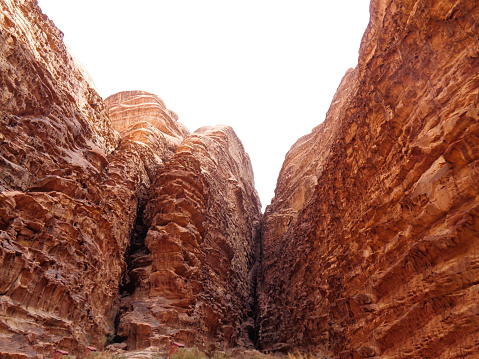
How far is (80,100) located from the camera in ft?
66.2

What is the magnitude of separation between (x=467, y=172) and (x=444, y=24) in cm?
381

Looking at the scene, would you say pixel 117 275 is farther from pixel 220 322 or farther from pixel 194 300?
pixel 220 322

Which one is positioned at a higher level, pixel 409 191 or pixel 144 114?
pixel 144 114

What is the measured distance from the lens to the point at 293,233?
27766 mm

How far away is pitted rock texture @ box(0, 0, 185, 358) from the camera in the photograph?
33.4ft

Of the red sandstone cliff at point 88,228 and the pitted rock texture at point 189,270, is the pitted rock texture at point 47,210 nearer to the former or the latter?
the red sandstone cliff at point 88,228

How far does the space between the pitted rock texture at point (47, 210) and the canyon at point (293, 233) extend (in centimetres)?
7

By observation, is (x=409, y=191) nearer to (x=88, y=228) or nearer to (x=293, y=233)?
(x=88, y=228)

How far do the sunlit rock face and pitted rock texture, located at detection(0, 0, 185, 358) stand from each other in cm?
941

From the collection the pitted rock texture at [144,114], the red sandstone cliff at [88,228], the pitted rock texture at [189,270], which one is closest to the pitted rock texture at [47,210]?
the red sandstone cliff at [88,228]

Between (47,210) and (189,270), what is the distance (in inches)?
359

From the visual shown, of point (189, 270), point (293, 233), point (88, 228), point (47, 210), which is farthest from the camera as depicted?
point (293, 233)

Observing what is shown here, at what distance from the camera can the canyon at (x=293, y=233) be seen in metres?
7.47

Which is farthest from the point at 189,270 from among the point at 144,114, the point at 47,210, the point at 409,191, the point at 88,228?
the point at 144,114
